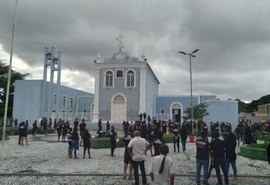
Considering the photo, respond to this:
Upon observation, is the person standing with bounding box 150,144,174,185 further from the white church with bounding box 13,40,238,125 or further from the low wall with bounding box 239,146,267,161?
the white church with bounding box 13,40,238,125

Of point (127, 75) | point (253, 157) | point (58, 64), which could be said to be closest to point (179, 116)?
point (127, 75)

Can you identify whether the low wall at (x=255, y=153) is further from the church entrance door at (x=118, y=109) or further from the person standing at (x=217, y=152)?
the church entrance door at (x=118, y=109)

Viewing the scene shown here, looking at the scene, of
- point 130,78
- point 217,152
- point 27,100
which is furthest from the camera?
point 27,100

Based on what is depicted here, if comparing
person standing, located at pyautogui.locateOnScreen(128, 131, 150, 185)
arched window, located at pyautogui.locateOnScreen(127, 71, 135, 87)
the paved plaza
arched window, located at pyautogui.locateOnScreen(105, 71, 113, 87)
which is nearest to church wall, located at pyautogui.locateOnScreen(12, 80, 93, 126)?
arched window, located at pyautogui.locateOnScreen(105, 71, 113, 87)

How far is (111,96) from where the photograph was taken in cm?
3600

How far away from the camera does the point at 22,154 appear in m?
14.0

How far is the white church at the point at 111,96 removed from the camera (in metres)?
34.9

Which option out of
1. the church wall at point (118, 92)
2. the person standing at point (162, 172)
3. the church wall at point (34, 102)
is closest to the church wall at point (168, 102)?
the church wall at point (118, 92)

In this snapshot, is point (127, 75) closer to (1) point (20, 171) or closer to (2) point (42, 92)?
(2) point (42, 92)

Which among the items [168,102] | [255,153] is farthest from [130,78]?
[255,153]

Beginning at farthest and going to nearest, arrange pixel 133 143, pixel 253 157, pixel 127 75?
pixel 127 75, pixel 253 157, pixel 133 143

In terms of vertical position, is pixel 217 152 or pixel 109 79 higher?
pixel 109 79

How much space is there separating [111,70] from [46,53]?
9.43 m

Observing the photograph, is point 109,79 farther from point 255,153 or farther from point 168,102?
point 255,153
